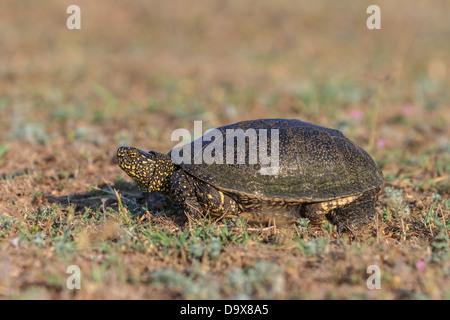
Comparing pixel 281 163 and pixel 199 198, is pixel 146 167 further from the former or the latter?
pixel 281 163

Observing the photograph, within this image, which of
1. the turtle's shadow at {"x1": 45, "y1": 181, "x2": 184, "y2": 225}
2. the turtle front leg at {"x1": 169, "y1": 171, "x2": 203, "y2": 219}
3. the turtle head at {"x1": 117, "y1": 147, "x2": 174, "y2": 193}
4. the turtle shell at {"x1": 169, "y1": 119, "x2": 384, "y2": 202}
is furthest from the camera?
the turtle's shadow at {"x1": 45, "y1": 181, "x2": 184, "y2": 225}

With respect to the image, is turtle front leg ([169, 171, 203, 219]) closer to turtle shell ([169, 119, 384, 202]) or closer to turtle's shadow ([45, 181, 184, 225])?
turtle shell ([169, 119, 384, 202])

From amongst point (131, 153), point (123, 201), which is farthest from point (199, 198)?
point (123, 201)

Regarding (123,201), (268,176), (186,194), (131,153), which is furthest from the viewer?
(123,201)

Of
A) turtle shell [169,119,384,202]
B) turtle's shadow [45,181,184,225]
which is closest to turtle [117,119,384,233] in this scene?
turtle shell [169,119,384,202]

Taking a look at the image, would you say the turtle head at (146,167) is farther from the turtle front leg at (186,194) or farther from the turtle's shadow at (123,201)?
the turtle's shadow at (123,201)
